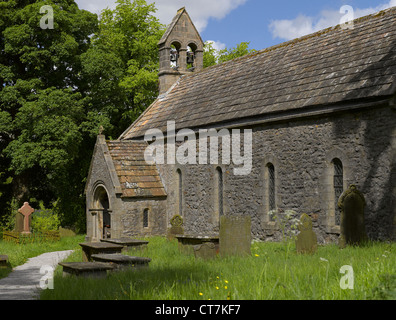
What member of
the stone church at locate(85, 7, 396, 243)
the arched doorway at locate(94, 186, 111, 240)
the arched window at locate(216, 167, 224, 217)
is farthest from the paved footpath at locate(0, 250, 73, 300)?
the arched window at locate(216, 167, 224, 217)

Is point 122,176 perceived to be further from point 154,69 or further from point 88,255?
point 154,69

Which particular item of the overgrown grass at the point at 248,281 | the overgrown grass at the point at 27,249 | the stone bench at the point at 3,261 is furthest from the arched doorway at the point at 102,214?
the overgrown grass at the point at 248,281

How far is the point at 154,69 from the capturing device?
1405 inches

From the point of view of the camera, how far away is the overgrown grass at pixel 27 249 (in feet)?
52.4

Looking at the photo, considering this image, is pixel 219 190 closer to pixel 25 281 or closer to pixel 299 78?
pixel 299 78

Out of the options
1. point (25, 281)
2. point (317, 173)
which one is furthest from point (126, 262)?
point (317, 173)

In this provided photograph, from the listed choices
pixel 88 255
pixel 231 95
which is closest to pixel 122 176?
pixel 231 95

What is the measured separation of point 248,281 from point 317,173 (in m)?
7.56

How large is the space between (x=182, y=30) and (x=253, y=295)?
21.6 m

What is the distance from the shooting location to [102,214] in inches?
923

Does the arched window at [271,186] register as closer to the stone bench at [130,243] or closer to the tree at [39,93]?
the stone bench at [130,243]

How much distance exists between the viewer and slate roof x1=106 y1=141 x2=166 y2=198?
21.6 m

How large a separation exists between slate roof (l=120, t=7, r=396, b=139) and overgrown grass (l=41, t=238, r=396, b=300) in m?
5.19

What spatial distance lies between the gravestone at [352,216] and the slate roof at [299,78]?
2607mm
